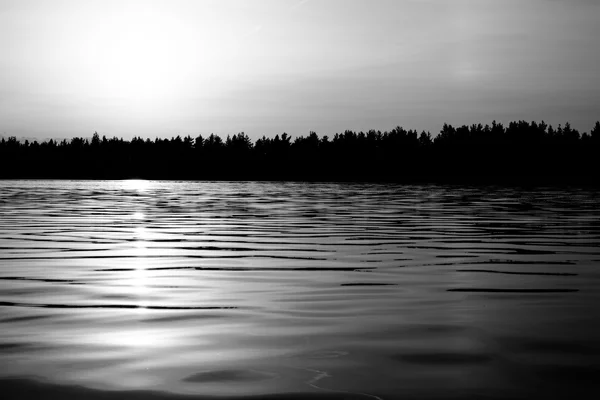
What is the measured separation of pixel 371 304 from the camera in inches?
400

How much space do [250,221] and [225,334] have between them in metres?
21.1

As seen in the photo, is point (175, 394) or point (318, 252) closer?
point (175, 394)

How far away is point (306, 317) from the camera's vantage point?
9.18 metres

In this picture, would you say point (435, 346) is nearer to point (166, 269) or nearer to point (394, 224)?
point (166, 269)

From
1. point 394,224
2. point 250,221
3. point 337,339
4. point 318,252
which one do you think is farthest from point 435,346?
point 250,221

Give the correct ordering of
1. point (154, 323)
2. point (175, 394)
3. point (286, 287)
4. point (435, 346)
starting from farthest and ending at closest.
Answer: point (286, 287) → point (154, 323) → point (435, 346) → point (175, 394)

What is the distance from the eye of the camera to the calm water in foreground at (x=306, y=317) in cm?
634

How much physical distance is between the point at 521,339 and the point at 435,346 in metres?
1.03

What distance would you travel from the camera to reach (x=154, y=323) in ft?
28.6

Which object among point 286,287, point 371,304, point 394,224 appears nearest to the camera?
point 371,304

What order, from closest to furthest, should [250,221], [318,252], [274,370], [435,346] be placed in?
[274,370] < [435,346] < [318,252] < [250,221]

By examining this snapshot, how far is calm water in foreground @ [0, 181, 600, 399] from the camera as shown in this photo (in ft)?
20.8

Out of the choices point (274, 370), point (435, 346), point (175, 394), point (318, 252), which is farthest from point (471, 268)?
point (175, 394)

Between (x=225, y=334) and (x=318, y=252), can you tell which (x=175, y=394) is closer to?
(x=225, y=334)
